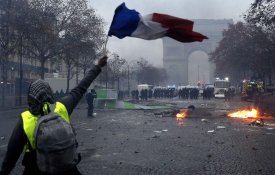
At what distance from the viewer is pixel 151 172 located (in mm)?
7742

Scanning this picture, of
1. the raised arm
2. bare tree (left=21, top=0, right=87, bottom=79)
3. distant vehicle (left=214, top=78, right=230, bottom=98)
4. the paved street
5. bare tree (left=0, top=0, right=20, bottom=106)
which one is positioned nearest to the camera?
the raised arm


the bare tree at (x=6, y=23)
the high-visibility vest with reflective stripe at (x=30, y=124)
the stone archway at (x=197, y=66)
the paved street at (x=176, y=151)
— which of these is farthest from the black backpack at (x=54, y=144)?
the stone archway at (x=197, y=66)

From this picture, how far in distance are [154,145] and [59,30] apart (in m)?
38.8

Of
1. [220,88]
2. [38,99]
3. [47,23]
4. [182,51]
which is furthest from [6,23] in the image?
[182,51]

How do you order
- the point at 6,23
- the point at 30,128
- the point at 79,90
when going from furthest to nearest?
1. the point at 6,23
2. the point at 79,90
3. the point at 30,128

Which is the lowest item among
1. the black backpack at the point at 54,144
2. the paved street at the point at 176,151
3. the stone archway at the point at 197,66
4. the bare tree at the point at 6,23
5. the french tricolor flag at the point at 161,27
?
the paved street at the point at 176,151

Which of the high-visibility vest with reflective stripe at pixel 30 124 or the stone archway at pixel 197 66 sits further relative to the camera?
the stone archway at pixel 197 66

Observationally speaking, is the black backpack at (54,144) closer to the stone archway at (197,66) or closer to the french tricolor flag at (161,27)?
the french tricolor flag at (161,27)

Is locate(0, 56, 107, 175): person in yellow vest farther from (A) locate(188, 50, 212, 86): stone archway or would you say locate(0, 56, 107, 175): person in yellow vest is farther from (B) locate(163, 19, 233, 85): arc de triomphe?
(A) locate(188, 50, 212, 86): stone archway

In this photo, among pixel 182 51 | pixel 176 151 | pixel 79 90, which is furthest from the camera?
pixel 182 51

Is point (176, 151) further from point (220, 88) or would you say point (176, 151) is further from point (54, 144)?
point (220, 88)

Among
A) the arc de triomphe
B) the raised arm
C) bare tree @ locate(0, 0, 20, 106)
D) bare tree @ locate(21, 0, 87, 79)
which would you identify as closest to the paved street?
the raised arm

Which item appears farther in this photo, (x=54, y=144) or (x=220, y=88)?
(x=220, y=88)

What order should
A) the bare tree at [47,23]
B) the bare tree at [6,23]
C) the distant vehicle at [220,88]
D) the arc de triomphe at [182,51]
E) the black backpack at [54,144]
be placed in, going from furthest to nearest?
1. the arc de triomphe at [182,51]
2. the distant vehicle at [220,88]
3. the bare tree at [47,23]
4. the bare tree at [6,23]
5. the black backpack at [54,144]
